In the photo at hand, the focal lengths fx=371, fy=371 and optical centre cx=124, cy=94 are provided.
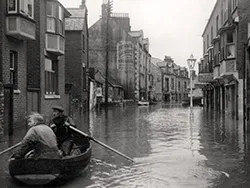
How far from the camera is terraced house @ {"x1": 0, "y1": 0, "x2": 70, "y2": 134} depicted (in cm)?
1602

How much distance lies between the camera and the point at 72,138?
32.9ft

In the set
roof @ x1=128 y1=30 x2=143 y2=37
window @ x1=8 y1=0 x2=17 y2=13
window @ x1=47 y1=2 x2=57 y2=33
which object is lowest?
window @ x1=8 y1=0 x2=17 y2=13

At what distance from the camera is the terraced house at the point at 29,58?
52.5 ft

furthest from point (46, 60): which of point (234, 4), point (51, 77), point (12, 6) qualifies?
point (234, 4)

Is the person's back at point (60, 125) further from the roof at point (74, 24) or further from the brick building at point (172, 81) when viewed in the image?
the brick building at point (172, 81)

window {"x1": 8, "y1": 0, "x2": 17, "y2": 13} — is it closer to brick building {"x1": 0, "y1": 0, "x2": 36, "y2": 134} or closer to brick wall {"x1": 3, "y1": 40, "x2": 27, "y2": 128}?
brick building {"x1": 0, "y1": 0, "x2": 36, "y2": 134}

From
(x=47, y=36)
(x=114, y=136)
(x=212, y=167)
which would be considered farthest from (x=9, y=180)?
(x=47, y=36)

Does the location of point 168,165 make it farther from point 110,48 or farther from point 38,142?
point 110,48

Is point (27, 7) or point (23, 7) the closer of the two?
point (23, 7)

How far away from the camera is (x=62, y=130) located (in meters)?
9.86

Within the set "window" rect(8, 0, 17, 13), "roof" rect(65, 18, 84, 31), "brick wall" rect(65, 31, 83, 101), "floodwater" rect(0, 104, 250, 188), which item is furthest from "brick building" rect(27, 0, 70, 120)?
"roof" rect(65, 18, 84, 31)

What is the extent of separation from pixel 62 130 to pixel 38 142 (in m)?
2.41

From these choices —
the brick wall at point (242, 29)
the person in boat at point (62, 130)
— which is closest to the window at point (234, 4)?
the brick wall at point (242, 29)

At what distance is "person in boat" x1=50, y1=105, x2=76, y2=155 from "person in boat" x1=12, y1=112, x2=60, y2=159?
5.84 ft
